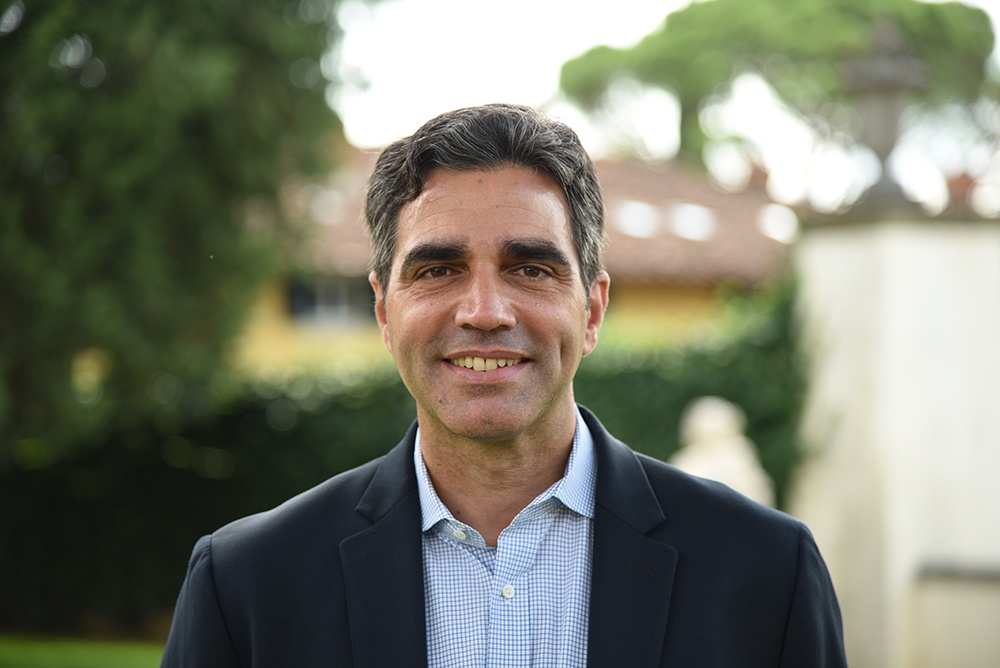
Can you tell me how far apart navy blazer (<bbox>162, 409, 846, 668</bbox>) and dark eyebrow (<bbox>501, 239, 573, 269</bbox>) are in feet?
1.36

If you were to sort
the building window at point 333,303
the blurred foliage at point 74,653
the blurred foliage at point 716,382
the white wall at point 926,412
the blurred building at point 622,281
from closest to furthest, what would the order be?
the white wall at point 926,412 → the blurred foliage at point 716,382 → the blurred foliage at point 74,653 → the blurred building at point 622,281 → the building window at point 333,303

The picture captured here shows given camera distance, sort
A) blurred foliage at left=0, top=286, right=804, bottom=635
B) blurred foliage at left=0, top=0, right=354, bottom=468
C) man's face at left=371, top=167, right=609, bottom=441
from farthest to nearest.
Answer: blurred foliage at left=0, top=286, right=804, bottom=635
blurred foliage at left=0, top=0, right=354, bottom=468
man's face at left=371, top=167, right=609, bottom=441

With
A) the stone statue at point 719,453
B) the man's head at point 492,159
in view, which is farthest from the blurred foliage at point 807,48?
the man's head at point 492,159

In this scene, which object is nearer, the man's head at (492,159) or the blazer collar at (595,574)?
the blazer collar at (595,574)

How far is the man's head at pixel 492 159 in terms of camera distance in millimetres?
2060

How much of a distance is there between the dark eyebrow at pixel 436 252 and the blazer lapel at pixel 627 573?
0.49 meters

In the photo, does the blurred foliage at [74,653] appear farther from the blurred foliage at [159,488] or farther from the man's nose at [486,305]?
the man's nose at [486,305]

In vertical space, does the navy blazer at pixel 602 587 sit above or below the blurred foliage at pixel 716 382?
above

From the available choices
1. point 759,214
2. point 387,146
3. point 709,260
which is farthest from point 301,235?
point 759,214

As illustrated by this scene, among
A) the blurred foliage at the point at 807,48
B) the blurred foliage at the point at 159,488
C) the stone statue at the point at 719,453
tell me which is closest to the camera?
the stone statue at the point at 719,453

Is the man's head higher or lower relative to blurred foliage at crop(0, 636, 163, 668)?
higher

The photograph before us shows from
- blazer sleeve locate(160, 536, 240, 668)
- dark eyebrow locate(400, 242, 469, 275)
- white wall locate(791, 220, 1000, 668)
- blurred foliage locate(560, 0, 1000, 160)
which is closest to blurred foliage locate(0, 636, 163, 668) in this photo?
white wall locate(791, 220, 1000, 668)

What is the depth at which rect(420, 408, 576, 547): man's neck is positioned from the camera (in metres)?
2.05

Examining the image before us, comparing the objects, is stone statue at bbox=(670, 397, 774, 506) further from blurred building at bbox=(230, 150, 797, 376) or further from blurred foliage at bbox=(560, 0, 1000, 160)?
blurred foliage at bbox=(560, 0, 1000, 160)
